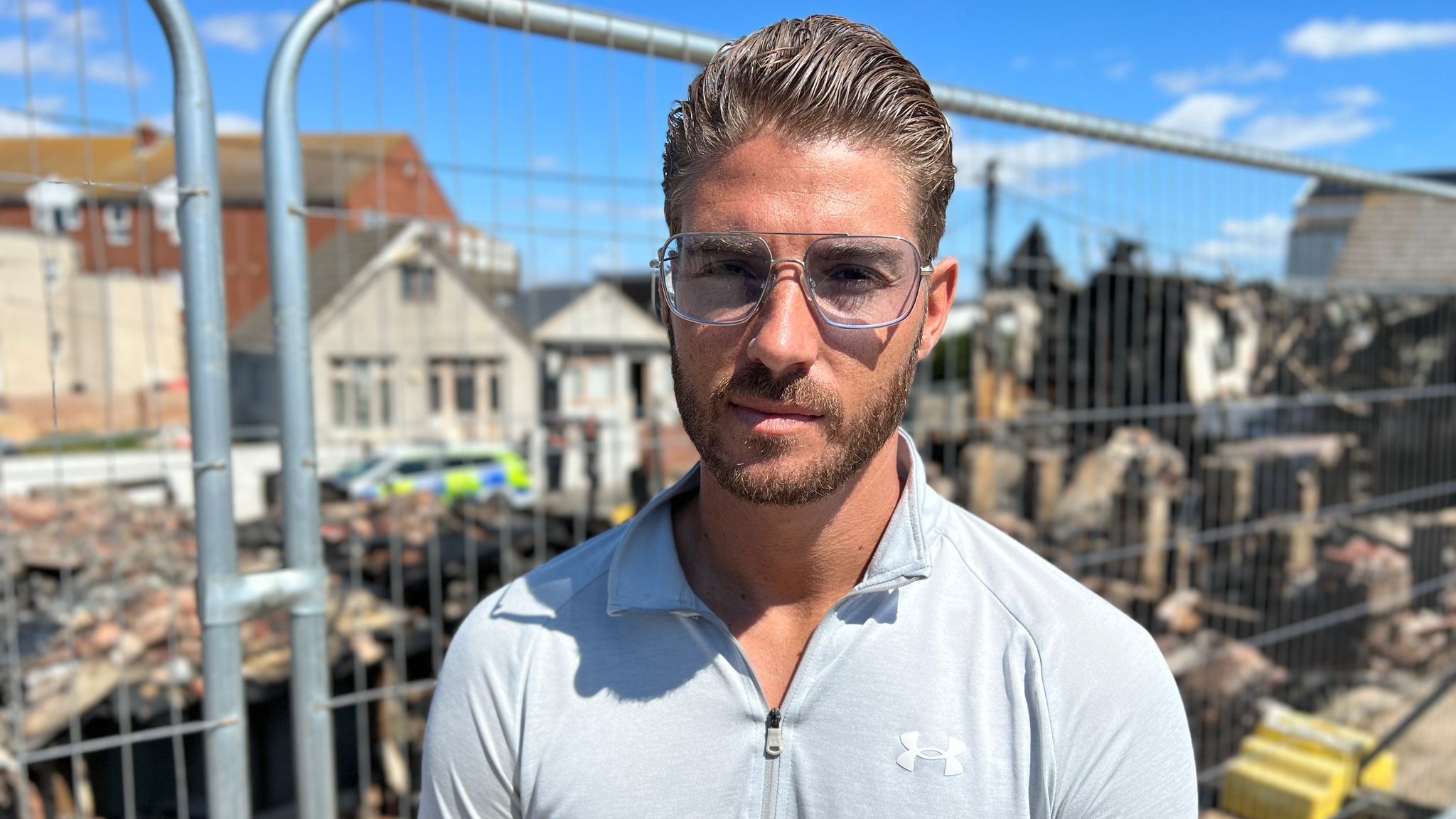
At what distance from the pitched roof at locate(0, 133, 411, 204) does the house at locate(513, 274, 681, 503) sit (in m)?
0.65

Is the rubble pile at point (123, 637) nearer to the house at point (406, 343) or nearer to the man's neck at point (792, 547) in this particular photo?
the house at point (406, 343)

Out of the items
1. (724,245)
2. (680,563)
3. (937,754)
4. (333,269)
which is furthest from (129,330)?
(937,754)

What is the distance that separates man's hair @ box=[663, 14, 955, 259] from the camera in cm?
123

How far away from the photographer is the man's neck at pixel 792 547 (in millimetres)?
1381

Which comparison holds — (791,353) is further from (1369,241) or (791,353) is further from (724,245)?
(1369,241)

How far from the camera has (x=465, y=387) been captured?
3.04 meters

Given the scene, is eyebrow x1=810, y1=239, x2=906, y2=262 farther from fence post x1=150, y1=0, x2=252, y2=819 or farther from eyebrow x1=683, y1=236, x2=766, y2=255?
fence post x1=150, y1=0, x2=252, y2=819

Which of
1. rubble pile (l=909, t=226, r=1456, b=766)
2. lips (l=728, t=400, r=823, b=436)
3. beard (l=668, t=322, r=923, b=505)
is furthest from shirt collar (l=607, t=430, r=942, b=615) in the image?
rubble pile (l=909, t=226, r=1456, b=766)

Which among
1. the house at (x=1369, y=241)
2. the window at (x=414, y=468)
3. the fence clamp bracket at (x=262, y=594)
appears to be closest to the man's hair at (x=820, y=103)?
the fence clamp bracket at (x=262, y=594)

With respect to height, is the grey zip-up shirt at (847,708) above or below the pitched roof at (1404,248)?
below

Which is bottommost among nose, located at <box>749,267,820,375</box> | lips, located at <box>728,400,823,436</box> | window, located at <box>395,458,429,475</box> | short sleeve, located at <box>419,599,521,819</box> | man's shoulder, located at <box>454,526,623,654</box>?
window, located at <box>395,458,429,475</box>

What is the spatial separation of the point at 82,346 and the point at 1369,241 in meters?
9.58

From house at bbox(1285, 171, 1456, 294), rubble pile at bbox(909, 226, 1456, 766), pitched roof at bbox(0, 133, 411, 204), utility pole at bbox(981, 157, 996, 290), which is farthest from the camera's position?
house at bbox(1285, 171, 1456, 294)

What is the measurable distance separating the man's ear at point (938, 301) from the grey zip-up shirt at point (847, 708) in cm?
25
